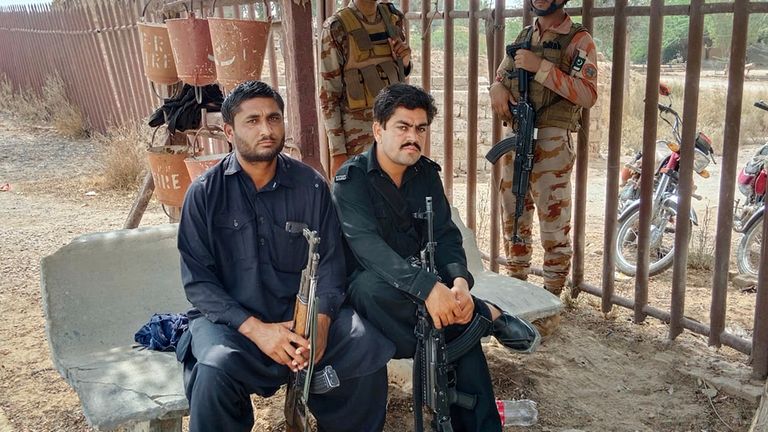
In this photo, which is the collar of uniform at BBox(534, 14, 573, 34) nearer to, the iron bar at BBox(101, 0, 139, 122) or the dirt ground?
the dirt ground

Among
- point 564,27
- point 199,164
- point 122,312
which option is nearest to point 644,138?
point 564,27

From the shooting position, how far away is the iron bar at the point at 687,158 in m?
3.50

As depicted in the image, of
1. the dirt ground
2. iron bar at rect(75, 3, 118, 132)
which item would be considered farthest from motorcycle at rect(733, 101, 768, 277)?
iron bar at rect(75, 3, 118, 132)

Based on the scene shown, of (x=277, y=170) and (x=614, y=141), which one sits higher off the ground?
(x=277, y=170)

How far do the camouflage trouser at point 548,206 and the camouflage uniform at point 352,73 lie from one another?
0.92 m

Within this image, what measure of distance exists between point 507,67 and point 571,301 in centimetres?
158

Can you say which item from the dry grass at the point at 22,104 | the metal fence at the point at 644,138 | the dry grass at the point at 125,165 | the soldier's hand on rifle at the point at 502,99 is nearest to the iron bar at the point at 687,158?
the metal fence at the point at 644,138

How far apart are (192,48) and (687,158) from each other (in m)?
2.93

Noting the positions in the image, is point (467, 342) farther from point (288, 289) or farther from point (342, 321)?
point (288, 289)

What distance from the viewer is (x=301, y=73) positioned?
12.9ft

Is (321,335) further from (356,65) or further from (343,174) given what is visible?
(356,65)

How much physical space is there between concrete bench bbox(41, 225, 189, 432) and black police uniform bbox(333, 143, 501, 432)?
2.69 feet

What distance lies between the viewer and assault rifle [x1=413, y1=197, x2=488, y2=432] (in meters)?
2.47

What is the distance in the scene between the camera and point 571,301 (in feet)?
14.8
